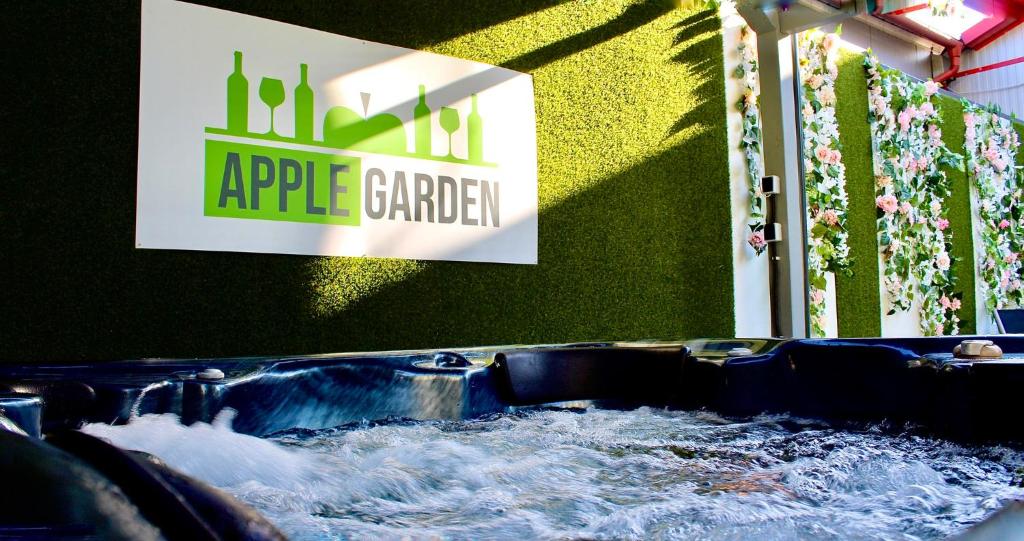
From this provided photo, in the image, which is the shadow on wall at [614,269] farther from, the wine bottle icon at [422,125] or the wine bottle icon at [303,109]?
the wine bottle icon at [303,109]

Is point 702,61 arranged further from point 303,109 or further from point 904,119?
point 303,109

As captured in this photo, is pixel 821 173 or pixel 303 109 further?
pixel 821 173

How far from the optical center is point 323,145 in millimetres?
2316

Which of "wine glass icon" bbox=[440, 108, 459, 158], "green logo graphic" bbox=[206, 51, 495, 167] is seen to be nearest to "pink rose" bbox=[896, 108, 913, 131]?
"green logo graphic" bbox=[206, 51, 495, 167]

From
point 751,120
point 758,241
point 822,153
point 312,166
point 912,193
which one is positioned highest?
point 751,120

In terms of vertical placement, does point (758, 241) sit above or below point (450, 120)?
below

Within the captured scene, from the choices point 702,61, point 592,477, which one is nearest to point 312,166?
point 592,477

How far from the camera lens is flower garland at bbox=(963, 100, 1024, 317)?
4977mm

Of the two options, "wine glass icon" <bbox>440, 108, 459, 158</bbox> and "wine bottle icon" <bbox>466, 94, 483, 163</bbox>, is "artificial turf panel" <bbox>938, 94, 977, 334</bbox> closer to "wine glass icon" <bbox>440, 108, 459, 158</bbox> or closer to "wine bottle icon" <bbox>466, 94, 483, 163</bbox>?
"wine bottle icon" <bbox>466, 94, 483, 163</bbox>

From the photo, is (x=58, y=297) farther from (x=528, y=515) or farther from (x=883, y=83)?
(x=883, y=83)

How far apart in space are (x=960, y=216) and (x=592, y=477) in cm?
459

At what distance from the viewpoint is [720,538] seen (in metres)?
0.79

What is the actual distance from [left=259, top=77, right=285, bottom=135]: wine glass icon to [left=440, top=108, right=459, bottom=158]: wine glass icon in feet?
1.79

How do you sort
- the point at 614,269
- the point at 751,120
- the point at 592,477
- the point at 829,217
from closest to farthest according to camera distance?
the point at 592,477 < the point at 614,269 < the point at 751,120 < the point at 829,217
